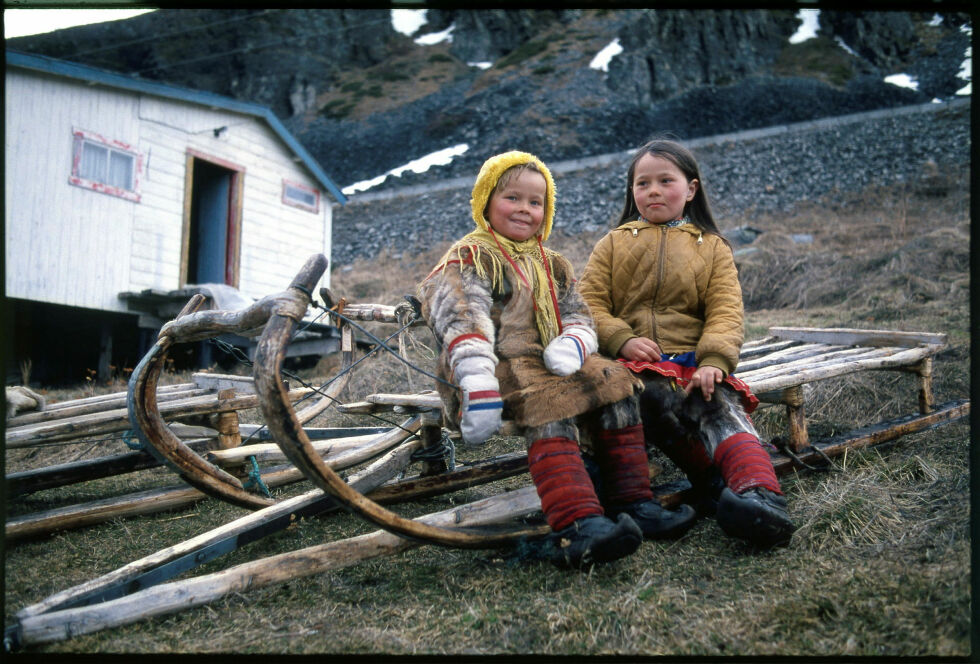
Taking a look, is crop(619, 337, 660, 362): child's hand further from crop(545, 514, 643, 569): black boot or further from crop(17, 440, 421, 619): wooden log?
crop(17, 440, 421, 619): wooden log

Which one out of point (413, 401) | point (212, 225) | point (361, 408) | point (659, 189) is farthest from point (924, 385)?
point (212, 225)

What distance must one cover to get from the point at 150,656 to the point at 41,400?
2.56m

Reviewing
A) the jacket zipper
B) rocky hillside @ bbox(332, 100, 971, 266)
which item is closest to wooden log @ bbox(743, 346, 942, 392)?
the jacket zipper

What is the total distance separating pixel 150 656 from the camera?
1.56 m

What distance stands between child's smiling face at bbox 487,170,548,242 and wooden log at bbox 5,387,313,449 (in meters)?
1.24

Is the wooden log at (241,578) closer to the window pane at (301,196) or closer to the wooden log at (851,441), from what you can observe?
the wooden log at (851,441)

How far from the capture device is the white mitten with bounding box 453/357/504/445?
196cm

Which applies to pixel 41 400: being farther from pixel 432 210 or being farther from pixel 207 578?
pixel 432 210

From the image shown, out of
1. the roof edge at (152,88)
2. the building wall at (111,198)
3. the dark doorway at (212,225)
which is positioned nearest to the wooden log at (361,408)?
the roof edge at (152,88)

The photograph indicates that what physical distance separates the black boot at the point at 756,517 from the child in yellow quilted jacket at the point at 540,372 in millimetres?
189

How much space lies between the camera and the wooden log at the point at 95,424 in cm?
306

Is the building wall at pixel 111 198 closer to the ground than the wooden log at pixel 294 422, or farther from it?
farther from it

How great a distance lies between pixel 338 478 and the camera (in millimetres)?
1889

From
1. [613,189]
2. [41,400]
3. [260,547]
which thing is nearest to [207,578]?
[260,547]
